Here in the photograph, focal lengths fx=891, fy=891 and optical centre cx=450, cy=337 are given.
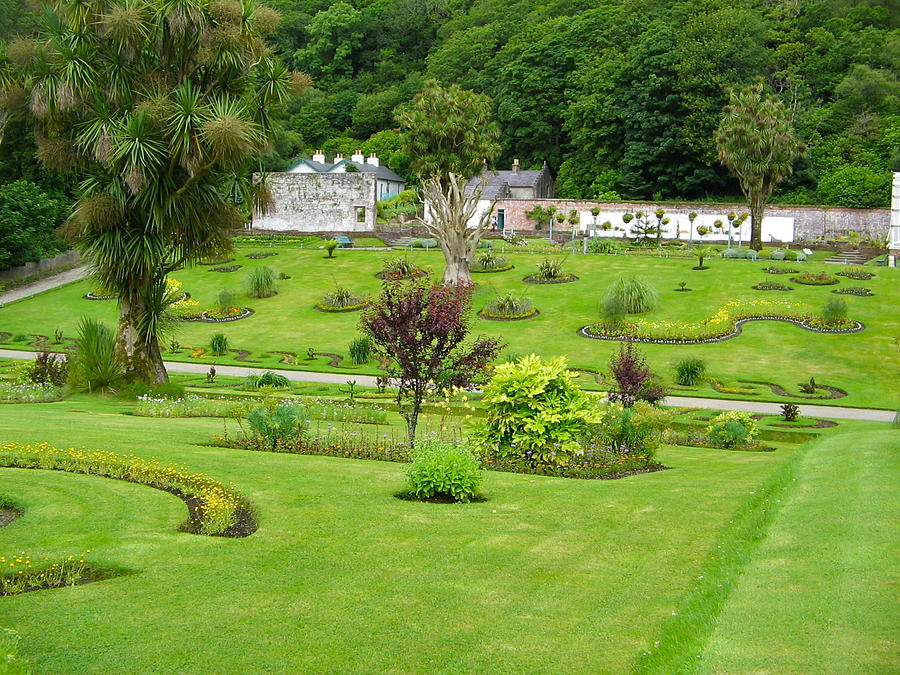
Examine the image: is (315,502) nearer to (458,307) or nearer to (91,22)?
(458,307)

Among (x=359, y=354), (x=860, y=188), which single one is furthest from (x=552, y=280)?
(x=860, y=188)

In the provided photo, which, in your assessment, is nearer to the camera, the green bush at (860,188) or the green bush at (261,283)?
the green bush at (261,283)

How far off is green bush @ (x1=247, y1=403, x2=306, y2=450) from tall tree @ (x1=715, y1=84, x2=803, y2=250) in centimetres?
4261

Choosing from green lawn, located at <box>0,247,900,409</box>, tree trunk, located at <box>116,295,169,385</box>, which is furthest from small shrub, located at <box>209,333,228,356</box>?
tree trunk, located at <box>116,295,169,385</box>

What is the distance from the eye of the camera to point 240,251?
5391cm

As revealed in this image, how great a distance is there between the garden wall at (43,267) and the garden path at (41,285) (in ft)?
1.68

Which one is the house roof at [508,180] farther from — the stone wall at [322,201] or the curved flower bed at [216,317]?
the curved flower bed at [216,317]

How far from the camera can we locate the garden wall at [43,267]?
4606 centimetres

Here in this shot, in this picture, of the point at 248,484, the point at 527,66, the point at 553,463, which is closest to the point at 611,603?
the point at 248,484

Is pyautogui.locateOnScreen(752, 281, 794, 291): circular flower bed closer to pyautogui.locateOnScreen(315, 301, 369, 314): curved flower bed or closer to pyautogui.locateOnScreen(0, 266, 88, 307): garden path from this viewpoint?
pyautogui.locateOnScreen(315, 301, 369, 314): curved flower bed

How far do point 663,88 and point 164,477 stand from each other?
217 feet

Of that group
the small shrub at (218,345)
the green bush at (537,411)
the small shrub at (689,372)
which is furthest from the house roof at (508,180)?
the green bush at (537,411)

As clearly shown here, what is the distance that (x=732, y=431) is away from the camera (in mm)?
17547

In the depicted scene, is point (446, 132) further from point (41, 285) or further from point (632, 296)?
point (41, 285)
